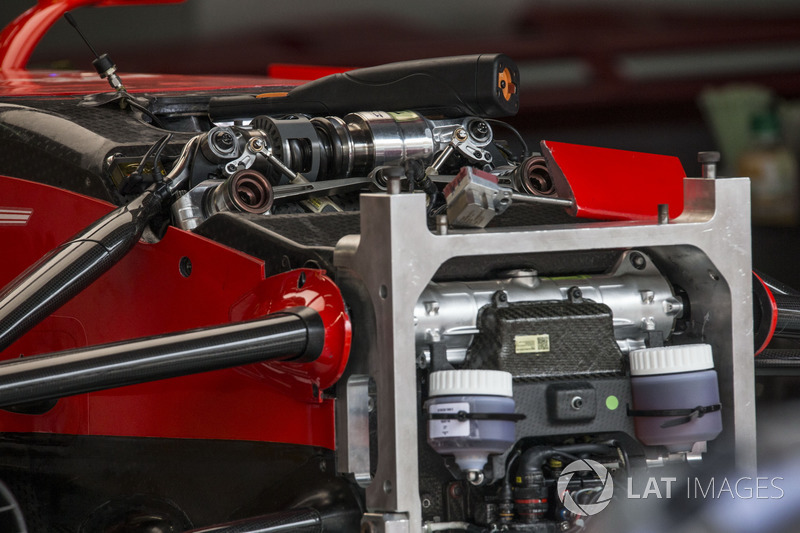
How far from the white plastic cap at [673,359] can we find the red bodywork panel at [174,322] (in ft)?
1.10

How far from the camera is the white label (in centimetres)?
136

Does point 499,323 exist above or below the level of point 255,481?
above

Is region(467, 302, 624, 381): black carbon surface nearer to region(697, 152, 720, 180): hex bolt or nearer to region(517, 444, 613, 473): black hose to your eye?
region(517, 444, 613, 473): black hose

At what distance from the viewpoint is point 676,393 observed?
4.75 feet

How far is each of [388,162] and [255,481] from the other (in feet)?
1.60

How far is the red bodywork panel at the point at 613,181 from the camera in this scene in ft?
5.19

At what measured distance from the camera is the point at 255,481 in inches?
62.8

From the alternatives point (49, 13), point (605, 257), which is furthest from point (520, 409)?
point (49, 13)

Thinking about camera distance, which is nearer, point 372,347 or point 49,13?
point 372,347

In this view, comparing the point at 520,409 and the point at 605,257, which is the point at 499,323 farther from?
the point at 605,257

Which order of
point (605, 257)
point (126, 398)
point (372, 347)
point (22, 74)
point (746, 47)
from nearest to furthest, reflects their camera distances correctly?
point (372, 347)
point (605, 257)
point (126, 398)
point (22, 74)
point (746, 47)

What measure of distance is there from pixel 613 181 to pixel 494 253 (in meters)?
0.29

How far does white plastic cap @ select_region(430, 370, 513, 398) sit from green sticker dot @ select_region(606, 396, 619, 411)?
0.51ft

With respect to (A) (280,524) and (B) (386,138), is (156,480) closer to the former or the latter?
(A) (280,524)
